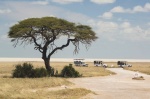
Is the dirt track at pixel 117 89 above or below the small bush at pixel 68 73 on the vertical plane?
below

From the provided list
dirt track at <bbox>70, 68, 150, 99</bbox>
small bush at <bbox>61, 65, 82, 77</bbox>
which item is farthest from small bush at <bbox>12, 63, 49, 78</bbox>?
dirt track at <bbox>70, 68, 150, 99</bbox>

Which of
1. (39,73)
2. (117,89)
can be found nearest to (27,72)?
(39,73)

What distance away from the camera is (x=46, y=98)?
2508 centimetres

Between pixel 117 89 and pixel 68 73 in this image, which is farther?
pixel 68 73

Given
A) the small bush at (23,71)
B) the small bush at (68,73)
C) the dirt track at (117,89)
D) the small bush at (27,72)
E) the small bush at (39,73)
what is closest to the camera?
the dirt track at (117,89)

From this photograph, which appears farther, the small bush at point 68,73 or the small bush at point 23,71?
the small bush at point 68,73

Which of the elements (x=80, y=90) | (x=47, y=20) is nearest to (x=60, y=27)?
(x=47, y=20)

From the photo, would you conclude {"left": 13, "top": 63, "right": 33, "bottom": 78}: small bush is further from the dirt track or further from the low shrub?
the dirt track

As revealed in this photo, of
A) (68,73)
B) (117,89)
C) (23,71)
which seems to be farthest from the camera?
(68,73)

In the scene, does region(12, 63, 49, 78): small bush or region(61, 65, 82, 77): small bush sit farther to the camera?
region(61, 65, 82, 77): small bush

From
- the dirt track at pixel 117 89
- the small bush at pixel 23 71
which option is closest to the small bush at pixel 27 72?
the small bush at pixel 23 71

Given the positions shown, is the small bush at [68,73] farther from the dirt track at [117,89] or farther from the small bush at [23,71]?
the dirt track at [117,89]

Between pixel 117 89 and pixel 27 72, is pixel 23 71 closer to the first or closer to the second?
pixel 27 72

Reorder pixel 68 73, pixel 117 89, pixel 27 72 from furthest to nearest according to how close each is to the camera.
Answer: 1. pixel 68 73
2. pixel 27 72
3. pixel 117 89
